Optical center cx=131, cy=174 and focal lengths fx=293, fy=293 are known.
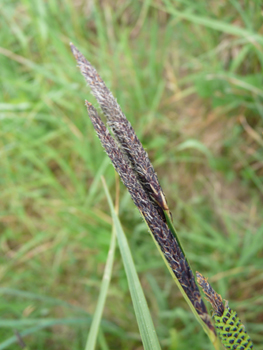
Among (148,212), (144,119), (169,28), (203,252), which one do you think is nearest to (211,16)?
(169,28)

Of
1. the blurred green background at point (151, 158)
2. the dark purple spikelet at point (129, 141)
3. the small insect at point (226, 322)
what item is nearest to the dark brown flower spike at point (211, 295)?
the small insect at point (226, 322)

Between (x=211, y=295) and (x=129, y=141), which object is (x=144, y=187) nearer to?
(x=129, y=141)

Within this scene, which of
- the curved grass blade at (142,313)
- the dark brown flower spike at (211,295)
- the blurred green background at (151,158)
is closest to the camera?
the dark brown flower spike at (211,295)

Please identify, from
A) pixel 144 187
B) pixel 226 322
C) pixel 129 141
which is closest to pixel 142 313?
pixel 226 322

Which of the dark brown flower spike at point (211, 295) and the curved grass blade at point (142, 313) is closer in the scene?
the dark brown flower spike at point (211, 295)

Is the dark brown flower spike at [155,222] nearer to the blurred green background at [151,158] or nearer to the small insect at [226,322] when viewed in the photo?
the small insect at [226,322]

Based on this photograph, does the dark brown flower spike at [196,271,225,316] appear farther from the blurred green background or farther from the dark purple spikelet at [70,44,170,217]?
the blurred green background
